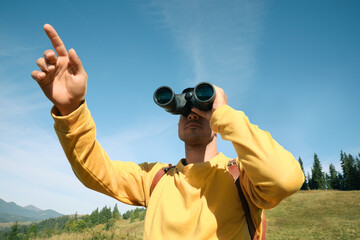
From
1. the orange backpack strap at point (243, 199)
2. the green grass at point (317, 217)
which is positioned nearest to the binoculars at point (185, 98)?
the orange backpack strap at point (243, 199)

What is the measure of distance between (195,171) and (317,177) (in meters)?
67.2

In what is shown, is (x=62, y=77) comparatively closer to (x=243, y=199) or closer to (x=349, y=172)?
(x=243, y=199)

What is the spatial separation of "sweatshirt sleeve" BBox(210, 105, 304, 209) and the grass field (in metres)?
11.9

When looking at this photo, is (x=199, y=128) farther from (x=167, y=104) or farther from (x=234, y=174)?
(x=234, y=174)

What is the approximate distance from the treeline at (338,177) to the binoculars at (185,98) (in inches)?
2526

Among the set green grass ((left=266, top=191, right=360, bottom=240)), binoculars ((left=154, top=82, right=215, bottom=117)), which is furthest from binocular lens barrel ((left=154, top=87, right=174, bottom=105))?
green grass ((left=266, top=191, right=360, bottom=240))

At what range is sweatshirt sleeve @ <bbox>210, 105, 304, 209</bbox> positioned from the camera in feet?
4.47

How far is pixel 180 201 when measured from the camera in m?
1.77

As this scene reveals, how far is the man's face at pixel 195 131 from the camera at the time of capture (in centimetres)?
213

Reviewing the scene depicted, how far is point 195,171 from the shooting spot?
1.83 meters

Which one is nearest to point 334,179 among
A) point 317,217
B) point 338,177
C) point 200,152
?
point 338,177

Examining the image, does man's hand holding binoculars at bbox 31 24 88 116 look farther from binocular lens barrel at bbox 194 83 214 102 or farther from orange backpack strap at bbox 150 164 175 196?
orange backpack strap at bbox 150 164 175 196

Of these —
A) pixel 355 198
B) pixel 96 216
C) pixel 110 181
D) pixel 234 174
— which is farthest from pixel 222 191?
pixel 96 216

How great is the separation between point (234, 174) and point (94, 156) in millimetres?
1204
